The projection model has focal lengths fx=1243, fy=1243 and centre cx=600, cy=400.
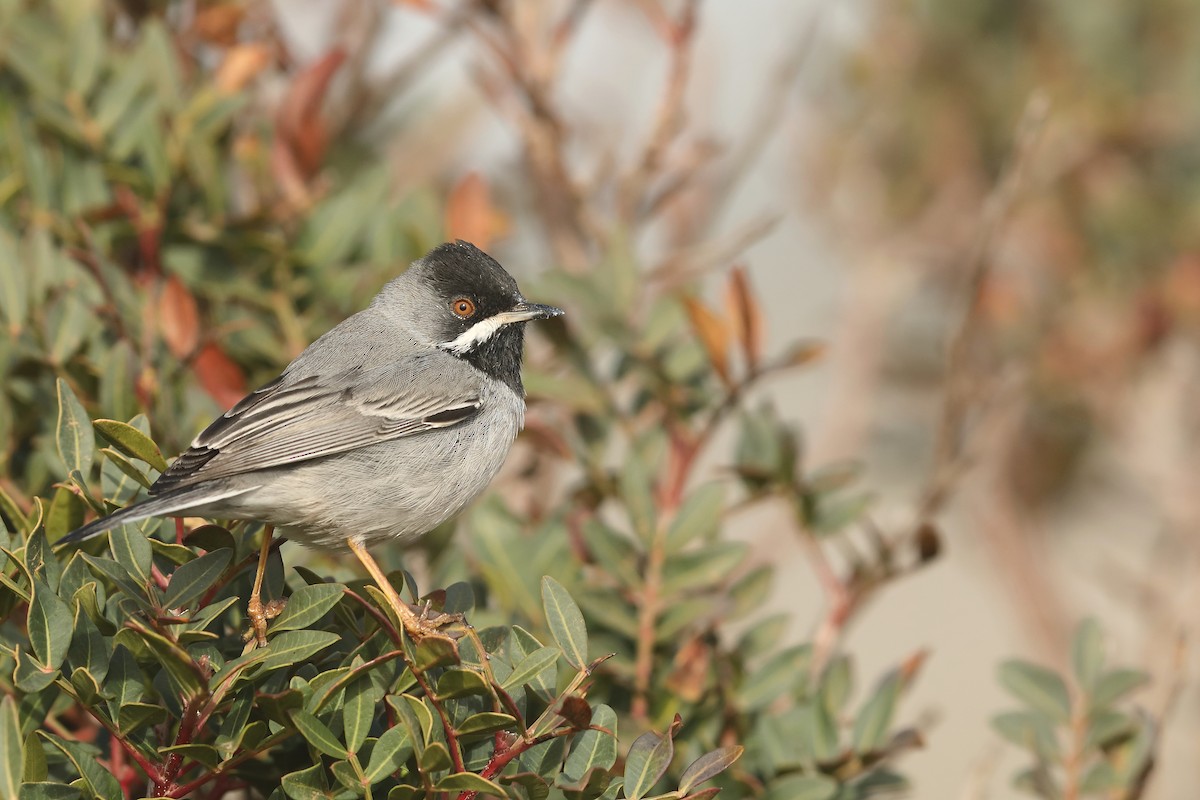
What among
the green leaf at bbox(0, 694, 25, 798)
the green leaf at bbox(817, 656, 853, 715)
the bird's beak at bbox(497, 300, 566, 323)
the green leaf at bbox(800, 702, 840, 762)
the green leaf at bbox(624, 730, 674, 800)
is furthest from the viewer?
the bird's beak at bbox(497, 300, 566, 323)

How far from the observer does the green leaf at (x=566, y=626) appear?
6.94 feet

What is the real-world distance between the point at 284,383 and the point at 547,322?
771 mm

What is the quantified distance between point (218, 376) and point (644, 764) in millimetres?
1951

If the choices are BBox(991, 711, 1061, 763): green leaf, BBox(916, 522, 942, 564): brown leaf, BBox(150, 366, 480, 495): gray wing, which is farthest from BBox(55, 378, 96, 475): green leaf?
BBox(991, 711, 1061, 763): green leaf

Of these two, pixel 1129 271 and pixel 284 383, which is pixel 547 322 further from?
pixel 1129 271

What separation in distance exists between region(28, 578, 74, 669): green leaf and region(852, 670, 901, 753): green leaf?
5.42 ft

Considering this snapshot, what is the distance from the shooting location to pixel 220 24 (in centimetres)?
397

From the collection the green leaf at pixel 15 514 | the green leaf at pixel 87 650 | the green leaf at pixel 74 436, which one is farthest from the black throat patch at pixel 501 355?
the green leaf at pixel 87 650

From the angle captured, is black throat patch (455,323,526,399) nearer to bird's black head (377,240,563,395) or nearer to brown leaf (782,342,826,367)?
bird's black head (377,240,563,395)

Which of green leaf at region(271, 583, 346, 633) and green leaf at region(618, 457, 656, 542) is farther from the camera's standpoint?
green leaf at region(618, 457, 656, 542)

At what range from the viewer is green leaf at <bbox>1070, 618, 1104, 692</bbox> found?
2934 mm

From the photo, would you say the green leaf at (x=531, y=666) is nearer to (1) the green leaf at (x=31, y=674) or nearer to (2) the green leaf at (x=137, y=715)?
(2) the green leaf at (x=137, y=715)

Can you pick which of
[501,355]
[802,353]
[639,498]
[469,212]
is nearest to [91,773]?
[639,498]

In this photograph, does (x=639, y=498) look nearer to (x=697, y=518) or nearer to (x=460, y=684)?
(x=697, y=518)
